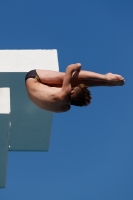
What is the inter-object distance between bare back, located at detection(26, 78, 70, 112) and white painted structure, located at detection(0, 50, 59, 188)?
178 cm

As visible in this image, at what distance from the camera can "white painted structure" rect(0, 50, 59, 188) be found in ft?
27.9

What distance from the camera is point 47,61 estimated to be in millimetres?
9555

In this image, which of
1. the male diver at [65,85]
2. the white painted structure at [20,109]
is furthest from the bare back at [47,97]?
the white painted structure at [20,109]

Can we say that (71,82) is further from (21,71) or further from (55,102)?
(21,71)

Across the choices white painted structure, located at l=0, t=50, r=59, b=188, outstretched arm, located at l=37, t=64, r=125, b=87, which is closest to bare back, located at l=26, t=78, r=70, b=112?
outstretched arm, located at l=37, t=64, r=125, b=87

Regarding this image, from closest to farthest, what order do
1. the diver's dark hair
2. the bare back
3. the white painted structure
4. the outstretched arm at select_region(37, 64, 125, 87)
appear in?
the diver's dark hair < the bare back < the outstretched arm at select_region(37, 64, 125, 87) < the white painted structure

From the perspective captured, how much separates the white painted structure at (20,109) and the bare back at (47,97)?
1784 mm

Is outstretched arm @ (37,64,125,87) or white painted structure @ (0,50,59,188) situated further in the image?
white painted structure @ (0,50,59,188)

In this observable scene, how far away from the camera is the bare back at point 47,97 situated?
6.09 m

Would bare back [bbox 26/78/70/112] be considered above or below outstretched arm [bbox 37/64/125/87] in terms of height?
below

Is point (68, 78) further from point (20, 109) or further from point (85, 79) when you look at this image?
point (20, 109)

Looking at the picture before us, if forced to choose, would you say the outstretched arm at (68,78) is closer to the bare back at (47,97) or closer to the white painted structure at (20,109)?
the bare back at (47,97)

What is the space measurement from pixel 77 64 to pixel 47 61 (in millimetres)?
3437

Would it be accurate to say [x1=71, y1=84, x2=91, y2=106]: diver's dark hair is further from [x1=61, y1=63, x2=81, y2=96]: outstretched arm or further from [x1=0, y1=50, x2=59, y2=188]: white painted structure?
[x1=0, y1=50, x2=59, y2=188]: white painted structure
